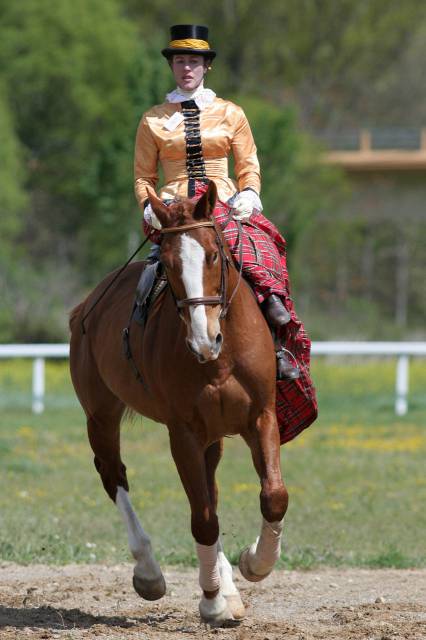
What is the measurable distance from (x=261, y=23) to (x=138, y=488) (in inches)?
1388

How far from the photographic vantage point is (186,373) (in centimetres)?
620

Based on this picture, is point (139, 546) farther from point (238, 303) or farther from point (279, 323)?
point (238, 303)

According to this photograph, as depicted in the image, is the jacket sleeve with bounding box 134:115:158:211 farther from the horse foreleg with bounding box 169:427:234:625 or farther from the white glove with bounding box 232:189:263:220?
the horse foreleg with bounding box 169:427:234:625

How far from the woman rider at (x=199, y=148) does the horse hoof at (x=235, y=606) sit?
4.18ft

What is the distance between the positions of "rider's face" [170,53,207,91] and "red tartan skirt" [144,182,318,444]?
1.98 feet

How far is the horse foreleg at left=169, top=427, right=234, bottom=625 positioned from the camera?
629cm

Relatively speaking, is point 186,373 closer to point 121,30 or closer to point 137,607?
point 137,607

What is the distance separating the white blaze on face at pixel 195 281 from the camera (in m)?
5.60

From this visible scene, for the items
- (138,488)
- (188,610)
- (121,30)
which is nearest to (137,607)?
(188,610)

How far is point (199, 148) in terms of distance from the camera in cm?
683

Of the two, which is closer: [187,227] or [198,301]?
[198,301]

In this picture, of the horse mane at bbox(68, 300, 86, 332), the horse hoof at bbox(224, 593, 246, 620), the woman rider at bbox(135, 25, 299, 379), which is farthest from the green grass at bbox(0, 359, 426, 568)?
the woman rider at bbox(135, 25, 299, 379)

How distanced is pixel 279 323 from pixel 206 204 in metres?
0.96

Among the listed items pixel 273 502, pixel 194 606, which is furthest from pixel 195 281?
pixel 194 606
